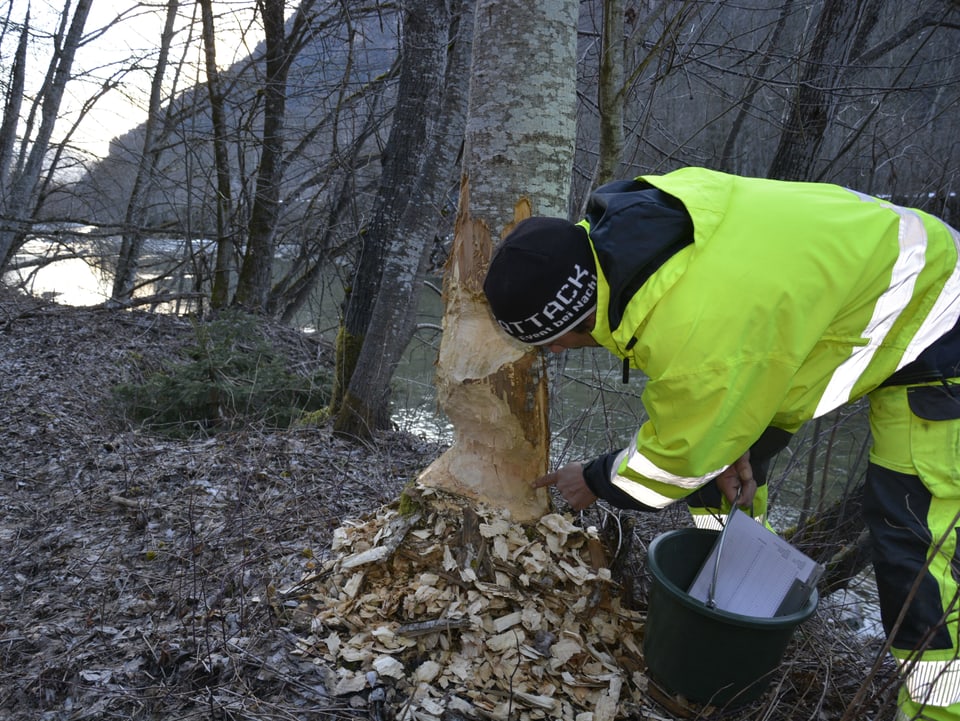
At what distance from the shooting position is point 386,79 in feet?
20.6

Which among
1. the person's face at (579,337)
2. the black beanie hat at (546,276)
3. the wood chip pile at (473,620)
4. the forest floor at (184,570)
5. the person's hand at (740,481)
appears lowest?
the forest floor at (184,570)

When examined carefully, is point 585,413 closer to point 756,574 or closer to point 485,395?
point 485,395

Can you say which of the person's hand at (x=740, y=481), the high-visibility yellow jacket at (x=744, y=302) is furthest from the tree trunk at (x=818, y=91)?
the person's hand at (x=740, y=481)

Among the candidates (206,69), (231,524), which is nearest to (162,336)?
(206,69)

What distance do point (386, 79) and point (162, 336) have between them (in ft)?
11.6

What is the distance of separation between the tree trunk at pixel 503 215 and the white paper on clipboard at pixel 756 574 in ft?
2.23

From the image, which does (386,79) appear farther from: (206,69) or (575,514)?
(575,514)

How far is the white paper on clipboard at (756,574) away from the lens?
6.93ft

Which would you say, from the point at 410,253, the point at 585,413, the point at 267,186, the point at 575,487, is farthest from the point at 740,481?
the point at 267,186

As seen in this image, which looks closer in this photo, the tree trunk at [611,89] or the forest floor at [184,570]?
the forest floor at [184,570]

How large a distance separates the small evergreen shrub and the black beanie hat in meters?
3.34

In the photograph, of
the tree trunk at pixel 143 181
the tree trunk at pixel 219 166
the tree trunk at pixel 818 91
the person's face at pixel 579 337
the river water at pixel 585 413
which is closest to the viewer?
the person's face at pixel 579 337

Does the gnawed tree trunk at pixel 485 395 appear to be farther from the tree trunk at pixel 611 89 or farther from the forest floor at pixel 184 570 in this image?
the tree trunk at pixel 611 89

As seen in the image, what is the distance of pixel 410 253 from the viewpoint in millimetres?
4586
